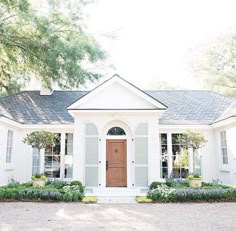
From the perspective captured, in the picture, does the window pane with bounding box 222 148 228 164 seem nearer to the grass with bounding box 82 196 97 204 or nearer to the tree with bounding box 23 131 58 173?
the grass with bounding box 82 196 97 204

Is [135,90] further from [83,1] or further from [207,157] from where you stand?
[83,1]

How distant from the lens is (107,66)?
744 inches

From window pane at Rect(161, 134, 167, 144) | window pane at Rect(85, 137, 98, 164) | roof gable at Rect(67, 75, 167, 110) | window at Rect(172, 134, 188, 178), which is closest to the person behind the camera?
window pane at Rect(85, 137, 98, 164)

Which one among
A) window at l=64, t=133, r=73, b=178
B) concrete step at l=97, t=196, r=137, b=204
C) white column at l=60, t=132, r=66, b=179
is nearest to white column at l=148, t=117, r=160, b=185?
concrete step at l=97, t=196, r=137, b=204

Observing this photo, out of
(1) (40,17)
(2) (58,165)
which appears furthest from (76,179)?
(1) (40,17)

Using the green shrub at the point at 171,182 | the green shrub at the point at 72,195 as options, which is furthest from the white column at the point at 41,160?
the green shrub at the point at 171,182

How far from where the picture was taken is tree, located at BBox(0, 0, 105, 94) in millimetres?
15008

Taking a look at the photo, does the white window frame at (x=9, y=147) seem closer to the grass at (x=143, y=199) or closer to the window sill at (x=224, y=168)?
the grass at (x=143, y=199)

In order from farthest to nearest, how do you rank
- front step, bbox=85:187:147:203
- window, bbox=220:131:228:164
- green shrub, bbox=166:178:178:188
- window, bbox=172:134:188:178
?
window, bbox=172:134:188:178
window, bbox=220:131:228:164
green shrub, bbox=166:178:178:188
front step, bbox=85:187:147:203

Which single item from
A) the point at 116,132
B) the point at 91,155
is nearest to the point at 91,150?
the point at 91,155

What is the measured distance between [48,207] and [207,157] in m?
8.76

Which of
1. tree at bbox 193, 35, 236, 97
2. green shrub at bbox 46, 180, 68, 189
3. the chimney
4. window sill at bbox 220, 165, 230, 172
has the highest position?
tree at bbox 193, 35, 236, 97

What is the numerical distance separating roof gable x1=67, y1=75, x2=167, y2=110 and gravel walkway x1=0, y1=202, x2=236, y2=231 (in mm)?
5079

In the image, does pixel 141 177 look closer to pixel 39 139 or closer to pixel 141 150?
pixel 141 150
